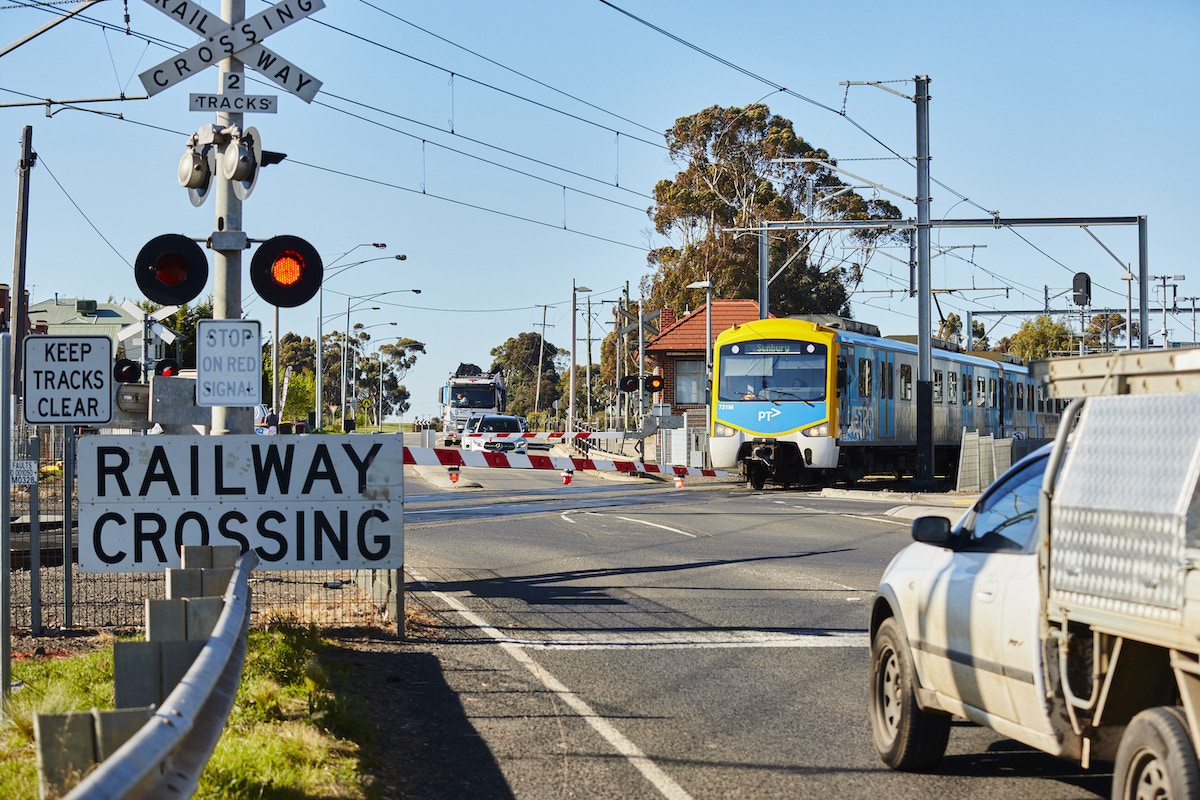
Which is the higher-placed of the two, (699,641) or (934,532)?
(934,532)

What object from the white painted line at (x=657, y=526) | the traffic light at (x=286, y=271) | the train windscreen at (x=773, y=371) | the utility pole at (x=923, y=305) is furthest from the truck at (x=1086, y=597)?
the utility pole at (x=923, y=305)

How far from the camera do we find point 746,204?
58062 millimetres

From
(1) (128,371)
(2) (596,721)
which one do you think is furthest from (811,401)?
(2) (596,721)

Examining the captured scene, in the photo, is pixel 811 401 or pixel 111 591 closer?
pixel 111 591

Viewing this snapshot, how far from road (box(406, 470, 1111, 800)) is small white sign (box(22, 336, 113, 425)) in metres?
2.97

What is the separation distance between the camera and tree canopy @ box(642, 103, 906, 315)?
57.9 metres

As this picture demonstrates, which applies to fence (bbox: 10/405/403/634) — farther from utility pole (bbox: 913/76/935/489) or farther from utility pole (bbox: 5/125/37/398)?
utility pole (bbox: 913/76/935/489)

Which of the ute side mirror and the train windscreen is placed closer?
the ute side mirror

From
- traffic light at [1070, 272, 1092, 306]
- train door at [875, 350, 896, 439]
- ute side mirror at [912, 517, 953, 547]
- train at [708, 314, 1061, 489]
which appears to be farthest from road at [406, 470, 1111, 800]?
traffic light at [1070, 272, 1092, 306]

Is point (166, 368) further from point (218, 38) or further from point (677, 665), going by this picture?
point (677, 665)

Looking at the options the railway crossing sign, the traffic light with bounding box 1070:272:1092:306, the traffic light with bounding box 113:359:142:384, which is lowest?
the traffic light with bounding box 113:359:142:384

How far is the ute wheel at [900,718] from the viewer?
6148 mm

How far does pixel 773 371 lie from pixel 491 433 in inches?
718

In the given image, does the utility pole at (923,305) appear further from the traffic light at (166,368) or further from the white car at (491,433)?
the white car at (491,433)
